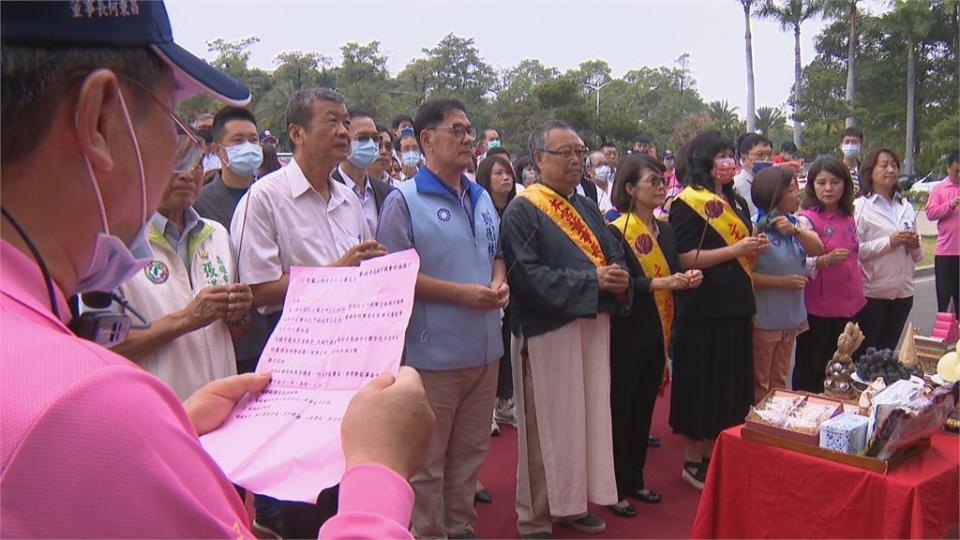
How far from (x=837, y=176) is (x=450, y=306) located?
9.14 ft

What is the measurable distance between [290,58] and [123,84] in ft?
152

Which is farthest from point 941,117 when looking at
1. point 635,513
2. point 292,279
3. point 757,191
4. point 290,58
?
point 290,58

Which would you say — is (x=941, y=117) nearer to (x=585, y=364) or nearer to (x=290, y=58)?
(x=585, y=364)

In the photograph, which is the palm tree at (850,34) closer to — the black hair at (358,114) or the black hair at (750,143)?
the black hair at (750,143)

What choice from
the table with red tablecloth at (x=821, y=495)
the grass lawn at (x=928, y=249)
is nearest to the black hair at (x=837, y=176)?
the table with red tablecloth at (x=821, y=495)

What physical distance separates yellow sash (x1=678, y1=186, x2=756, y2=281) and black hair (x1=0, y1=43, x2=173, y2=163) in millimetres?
3360

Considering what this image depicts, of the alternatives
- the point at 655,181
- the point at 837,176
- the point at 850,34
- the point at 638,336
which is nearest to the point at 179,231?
the point at 638,336

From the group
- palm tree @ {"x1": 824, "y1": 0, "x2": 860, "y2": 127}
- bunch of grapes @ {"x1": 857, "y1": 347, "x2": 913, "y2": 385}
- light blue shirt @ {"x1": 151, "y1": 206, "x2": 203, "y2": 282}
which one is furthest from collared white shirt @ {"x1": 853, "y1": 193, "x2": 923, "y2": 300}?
palm tree @ {"x1": 824, "y1": 0, "x2": 860, "y2": 127}

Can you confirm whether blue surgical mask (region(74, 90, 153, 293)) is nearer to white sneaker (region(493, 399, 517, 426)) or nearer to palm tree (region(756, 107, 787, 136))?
white sneaker (region(493, 399, 517, 426))

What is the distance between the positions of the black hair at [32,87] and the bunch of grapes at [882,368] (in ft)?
9.09

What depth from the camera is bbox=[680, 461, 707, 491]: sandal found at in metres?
3.68

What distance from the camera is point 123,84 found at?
2.36 feet

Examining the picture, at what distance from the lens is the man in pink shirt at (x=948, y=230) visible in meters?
6.04

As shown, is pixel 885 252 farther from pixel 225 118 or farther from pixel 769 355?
pixel 225 118
